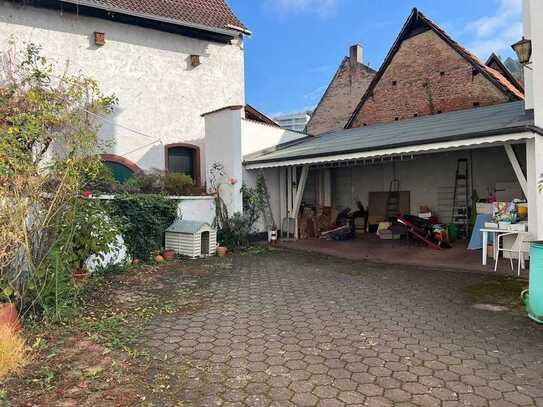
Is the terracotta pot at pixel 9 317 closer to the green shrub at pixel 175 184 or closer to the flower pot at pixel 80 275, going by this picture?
the flower pot at pixel 80 275

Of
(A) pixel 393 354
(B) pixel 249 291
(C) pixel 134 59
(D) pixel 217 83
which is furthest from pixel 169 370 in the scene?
(D) pixel 217 83

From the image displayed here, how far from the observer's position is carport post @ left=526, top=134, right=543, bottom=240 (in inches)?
271

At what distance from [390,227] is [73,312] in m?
9.58

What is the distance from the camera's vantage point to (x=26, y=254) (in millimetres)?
4559

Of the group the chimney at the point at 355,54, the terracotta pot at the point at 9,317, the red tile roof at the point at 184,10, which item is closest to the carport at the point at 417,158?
the red tile roof at the point at 184,10

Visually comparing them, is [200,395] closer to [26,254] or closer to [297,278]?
[26,254]

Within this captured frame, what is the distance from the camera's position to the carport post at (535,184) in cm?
689

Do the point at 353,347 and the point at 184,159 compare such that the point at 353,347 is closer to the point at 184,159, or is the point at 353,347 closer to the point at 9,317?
the point at 9,317

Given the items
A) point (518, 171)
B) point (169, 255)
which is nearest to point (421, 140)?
point (518, 171)

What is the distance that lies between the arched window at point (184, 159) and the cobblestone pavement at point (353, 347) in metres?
7.64

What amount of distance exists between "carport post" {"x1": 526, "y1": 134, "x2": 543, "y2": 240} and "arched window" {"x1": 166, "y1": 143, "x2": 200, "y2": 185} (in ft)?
31.9

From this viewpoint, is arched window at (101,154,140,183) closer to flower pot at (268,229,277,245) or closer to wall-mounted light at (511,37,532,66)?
flower pot at (268,229,277,245)

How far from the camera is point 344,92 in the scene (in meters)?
23.5

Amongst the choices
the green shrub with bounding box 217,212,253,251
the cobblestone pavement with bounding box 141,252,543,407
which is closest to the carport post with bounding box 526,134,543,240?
the cobblestone pavement with bounding box 141,252,543,407
